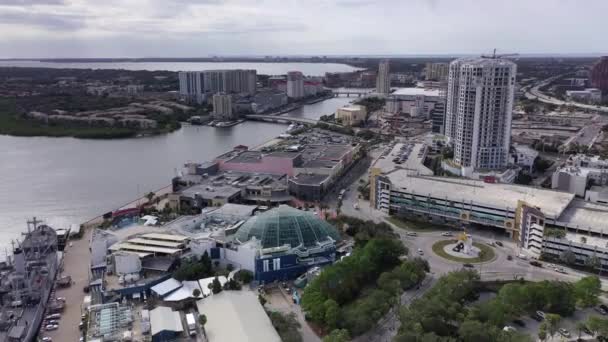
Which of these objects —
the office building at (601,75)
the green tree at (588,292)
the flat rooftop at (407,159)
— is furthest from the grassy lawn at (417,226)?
the office building at (601,75)

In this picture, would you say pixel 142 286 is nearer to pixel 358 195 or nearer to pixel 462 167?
pixel 358 195

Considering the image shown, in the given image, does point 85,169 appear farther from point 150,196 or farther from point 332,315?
point 332,315

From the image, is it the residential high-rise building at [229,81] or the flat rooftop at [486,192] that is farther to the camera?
the residential high-rise building at [229,81]

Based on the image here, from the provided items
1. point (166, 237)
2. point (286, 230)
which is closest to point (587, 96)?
point (286, 230)

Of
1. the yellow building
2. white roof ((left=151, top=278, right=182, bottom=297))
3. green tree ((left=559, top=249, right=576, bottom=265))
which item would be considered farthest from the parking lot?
the yellow building

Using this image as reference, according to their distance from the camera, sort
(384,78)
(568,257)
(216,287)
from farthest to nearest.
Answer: (384,78), (568,257), (216,287)

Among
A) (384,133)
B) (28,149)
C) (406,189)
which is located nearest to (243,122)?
(384,133)

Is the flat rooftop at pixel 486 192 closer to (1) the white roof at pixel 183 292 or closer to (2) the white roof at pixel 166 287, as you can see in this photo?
(1) the white roof at pixel 183 292
